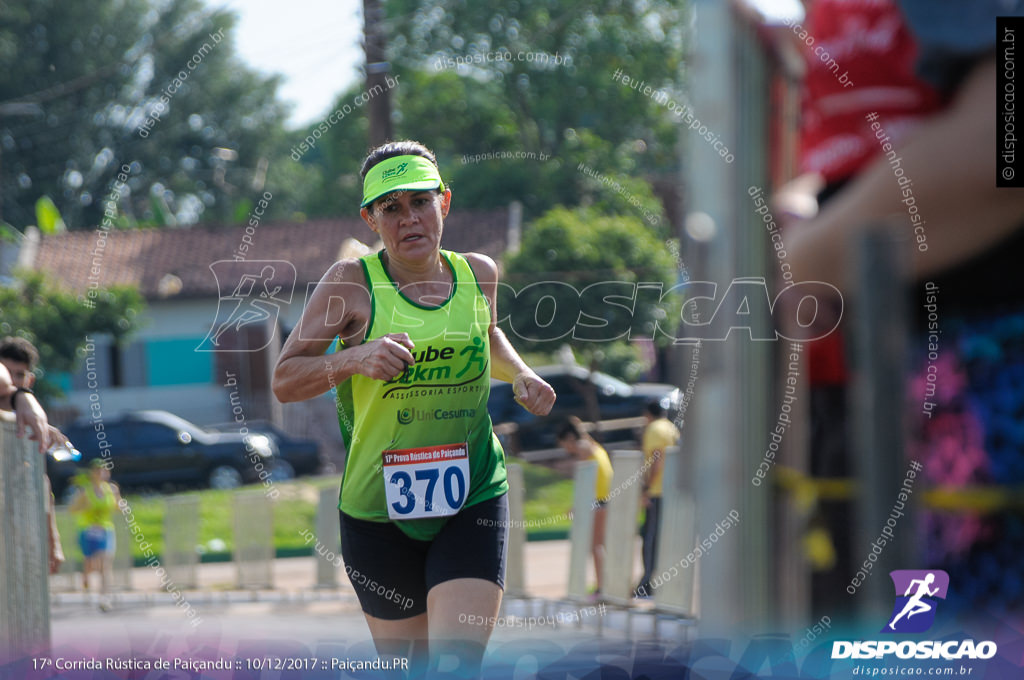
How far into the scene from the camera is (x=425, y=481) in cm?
304

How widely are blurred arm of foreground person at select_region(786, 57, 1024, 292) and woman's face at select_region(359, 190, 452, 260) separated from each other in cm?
151

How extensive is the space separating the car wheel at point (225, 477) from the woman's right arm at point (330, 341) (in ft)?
41.1

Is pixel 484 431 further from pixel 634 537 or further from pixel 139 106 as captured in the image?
pixel 139 106

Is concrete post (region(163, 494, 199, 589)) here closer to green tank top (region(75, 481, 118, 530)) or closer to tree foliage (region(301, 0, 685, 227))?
green tank top (region(75, 481, 118, 530))

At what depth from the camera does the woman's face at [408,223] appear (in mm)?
3070

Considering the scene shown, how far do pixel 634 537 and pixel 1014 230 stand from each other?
5635mm

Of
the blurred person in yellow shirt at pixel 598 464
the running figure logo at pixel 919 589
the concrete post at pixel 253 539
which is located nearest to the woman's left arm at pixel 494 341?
the running figure logo at pixel 919 589

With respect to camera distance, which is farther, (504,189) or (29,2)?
(29,2)

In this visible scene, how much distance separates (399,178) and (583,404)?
542cm

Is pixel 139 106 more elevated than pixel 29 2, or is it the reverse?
pixel 29 2

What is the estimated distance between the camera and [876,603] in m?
1.63

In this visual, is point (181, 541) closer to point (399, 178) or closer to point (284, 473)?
point (284, 473)

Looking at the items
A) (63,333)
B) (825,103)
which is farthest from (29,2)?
(825,103)

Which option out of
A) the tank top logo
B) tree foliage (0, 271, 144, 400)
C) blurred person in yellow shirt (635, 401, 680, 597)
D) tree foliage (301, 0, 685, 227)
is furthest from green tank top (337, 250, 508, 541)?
tree foliage (0, 271, 144, 400)
